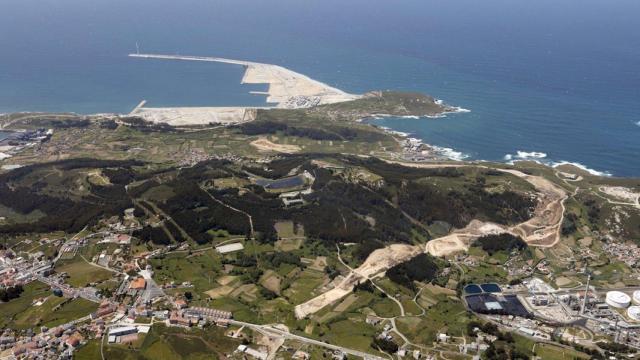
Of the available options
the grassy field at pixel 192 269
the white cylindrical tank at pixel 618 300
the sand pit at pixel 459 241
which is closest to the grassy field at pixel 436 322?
the sand pit at pixel 459 241

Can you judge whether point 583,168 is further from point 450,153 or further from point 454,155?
point 450,153

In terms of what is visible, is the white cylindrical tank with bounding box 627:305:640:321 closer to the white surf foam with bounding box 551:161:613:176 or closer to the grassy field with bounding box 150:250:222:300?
the grassy field with bounding box 150:250:222:300

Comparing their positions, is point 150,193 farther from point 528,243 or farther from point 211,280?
point 528,243

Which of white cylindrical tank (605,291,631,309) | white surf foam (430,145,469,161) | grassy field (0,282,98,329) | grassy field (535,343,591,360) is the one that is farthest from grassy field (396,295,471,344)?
white surf foam (430,145,469,161)

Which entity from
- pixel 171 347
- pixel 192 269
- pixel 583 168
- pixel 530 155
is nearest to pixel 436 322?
pixel 171 347

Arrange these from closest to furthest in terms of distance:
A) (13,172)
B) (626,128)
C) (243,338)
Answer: (243,338)
(13,172)
(626,128)

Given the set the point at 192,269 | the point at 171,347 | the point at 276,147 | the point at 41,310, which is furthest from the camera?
the point at 276,147

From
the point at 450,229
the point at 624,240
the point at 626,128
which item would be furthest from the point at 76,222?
the point at 626,128

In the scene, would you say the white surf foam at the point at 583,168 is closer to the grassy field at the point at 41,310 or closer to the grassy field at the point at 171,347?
the grassy field at the point at 171,347
